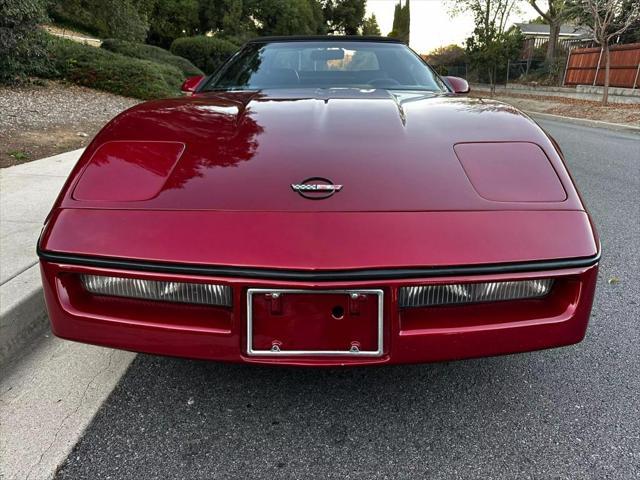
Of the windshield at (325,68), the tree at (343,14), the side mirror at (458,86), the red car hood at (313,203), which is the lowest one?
the red car hood at (313,203)

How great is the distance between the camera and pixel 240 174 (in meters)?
1.65

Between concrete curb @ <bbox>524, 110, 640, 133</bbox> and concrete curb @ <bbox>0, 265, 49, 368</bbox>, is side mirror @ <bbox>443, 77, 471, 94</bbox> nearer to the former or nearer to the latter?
concrete curb @ <bbox>0, 265, 49, 368</bbox>

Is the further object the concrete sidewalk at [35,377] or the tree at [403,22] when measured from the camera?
the tree at [403,22]

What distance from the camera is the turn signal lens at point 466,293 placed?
147 cm

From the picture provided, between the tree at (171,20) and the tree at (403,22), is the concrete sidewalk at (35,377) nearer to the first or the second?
the tree at (171,20)

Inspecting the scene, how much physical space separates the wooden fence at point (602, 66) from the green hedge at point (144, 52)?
13781 millimetres

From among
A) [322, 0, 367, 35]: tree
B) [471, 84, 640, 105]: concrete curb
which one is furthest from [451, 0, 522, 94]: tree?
[322, 0, 367, 35]: tree

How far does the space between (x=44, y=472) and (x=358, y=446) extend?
0.94m

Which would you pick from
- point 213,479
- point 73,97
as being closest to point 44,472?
point 213,479

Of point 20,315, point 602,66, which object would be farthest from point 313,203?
point 602,66

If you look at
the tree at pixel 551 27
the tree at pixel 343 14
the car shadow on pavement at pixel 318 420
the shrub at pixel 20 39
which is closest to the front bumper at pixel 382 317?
the car shadow on pavement at pixel 318 420

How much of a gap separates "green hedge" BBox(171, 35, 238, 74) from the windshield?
16304mm

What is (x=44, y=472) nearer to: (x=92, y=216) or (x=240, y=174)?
(x=92, y=216)

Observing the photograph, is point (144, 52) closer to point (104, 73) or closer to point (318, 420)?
point (104, 73)
